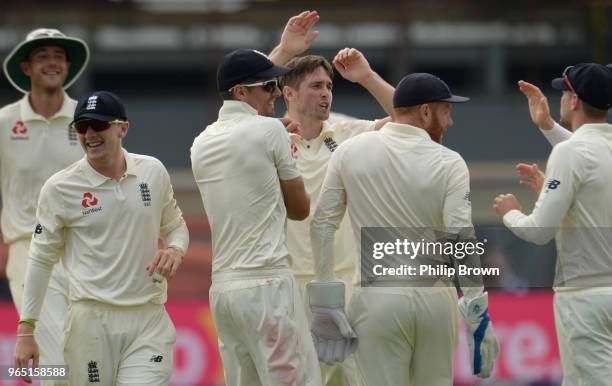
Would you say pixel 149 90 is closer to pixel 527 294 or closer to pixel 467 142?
pixel 467 142

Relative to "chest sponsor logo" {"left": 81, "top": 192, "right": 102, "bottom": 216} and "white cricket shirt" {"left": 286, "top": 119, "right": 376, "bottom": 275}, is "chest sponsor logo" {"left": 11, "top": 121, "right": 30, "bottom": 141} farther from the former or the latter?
"white cricket shirt" {"left": 286, "top": 119, "right": 376, "bottom": 275}

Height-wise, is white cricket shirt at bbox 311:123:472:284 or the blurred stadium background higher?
the blurred stadium background

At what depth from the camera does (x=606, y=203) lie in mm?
7000

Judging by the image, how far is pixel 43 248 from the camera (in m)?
7.15

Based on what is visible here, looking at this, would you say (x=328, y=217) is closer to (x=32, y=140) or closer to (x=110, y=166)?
(x=110, y=166)

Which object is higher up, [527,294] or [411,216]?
[411,216]

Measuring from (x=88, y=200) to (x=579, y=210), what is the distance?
2674 millimetres

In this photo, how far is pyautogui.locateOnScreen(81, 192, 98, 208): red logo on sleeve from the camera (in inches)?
280

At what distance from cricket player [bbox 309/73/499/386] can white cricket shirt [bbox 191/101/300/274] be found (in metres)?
0.35

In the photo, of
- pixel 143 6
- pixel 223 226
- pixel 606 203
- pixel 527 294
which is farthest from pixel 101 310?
pixel 143 6

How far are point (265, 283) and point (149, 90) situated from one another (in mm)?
13782

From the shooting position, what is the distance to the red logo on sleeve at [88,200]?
711 cm

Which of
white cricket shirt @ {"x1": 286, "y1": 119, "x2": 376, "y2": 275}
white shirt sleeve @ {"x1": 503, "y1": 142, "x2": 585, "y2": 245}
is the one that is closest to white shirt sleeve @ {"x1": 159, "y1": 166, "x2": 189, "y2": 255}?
white cricket shirt @ {"x1": 286, "y1": 119, "x2": 376, "y2": 275}
